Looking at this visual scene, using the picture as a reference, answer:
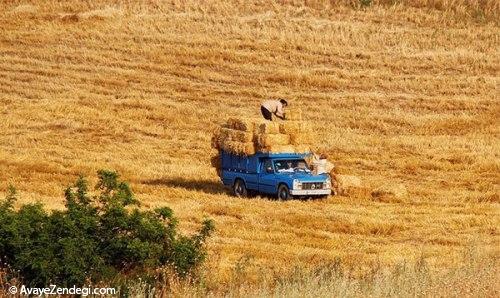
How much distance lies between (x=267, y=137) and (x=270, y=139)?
0.25 feet

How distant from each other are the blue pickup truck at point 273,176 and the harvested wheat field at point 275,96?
350 millimetres

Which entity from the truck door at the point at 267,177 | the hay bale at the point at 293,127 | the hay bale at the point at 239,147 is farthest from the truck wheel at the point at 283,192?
the hay bale at the point at 293,127

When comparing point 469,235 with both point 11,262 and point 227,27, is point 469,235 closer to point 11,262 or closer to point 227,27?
point 11,262

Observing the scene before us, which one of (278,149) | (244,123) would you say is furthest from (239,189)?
(244,123)

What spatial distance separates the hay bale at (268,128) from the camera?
87.3 ft

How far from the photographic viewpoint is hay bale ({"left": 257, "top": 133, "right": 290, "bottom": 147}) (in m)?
26.5

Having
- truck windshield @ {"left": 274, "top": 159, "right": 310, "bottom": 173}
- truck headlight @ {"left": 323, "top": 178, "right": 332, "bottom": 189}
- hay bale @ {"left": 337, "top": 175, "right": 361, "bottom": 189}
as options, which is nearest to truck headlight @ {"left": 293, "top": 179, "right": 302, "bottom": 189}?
truck headlight @ {"left": 323, "top": 178, "right": 332, "bottom": 189}

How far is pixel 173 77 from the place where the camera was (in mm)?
42219

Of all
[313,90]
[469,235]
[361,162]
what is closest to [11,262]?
[469,235]

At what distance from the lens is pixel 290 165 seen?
26641 millimetres

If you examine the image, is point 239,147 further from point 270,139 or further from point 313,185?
point 313,185

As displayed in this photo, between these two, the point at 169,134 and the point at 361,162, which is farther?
the point at 169,134

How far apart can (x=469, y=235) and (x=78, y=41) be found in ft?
87.8

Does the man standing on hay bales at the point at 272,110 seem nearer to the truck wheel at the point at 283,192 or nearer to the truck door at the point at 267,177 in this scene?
the truck door at the point at 267,177
